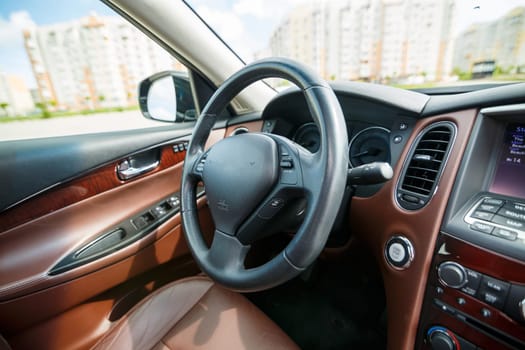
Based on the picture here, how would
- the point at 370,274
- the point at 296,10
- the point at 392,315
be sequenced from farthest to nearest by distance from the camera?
the point at 296,10, the point at 370,274, the point at 392,315

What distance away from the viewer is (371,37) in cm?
128

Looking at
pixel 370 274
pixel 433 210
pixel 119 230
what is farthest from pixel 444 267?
→ pixel 119 230

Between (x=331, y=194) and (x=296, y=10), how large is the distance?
1.44 m

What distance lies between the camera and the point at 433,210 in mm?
713

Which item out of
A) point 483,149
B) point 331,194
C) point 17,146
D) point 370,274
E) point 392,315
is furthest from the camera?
point 370,274

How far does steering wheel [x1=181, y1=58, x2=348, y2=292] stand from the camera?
608mm

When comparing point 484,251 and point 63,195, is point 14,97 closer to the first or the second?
point 63,195

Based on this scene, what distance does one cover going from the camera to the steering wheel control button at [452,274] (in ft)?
2.10

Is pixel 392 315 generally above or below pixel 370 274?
above

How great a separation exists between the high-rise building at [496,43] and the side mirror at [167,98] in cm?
117

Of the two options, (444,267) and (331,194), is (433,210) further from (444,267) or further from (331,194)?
(331,194)

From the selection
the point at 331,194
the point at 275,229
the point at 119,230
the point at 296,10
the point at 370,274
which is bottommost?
the point at 370,274

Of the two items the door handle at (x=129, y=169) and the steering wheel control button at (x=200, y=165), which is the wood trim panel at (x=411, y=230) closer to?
the steering wheel control button at (x=200, y=165)

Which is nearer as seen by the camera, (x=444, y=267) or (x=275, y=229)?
(x=444, y=267)
